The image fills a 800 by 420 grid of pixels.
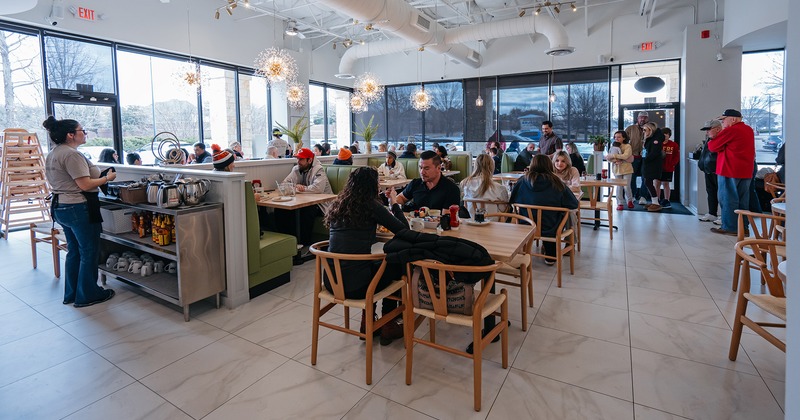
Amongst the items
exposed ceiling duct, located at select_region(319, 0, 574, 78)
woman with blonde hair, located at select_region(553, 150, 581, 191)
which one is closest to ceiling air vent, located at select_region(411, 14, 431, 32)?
exposed ceiling duct, located at select_region(319, 0, 574, 78)

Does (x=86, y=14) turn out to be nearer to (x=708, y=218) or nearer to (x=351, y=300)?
(x=351, y=300)

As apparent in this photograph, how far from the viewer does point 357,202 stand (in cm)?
256

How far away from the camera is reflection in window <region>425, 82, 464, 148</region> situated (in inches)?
464

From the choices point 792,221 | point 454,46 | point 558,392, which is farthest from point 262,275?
point 454,46

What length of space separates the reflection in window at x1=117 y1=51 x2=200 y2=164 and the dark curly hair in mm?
6334

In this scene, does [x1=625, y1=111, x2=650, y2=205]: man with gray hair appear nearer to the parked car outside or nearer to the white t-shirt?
the parked car outside

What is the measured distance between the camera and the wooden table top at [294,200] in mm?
4285

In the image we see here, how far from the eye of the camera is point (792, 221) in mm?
1323

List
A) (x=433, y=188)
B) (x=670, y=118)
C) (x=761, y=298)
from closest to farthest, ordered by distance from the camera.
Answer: (x=761, y=298) → (x=433, y=188) → (x=670, y=118)

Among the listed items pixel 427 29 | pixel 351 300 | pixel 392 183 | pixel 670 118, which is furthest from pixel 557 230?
pixel 670 118

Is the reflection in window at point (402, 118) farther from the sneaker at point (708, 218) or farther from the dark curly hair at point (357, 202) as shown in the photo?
the dark curly hair at point (357, 202)

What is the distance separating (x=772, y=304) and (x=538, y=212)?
1931 mm

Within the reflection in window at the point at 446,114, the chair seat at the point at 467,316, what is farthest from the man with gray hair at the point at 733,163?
the reflection in window at the point at 446,114

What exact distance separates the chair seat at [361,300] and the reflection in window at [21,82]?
6.98 m
